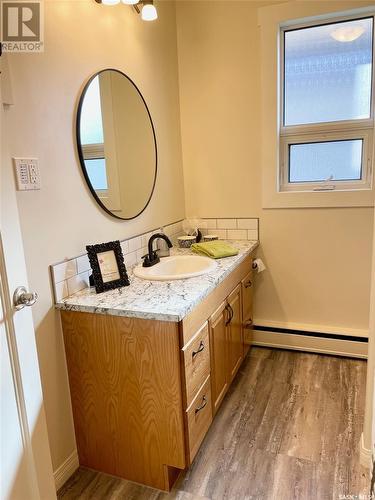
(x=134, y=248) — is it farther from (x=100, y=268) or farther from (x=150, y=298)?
(x=150, y=298)

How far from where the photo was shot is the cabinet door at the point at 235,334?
209 cm

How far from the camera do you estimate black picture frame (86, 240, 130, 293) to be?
1.65 meters

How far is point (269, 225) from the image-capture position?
2623 mm

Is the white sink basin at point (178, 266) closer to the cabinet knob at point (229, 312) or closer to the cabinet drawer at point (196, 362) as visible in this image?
the cabinet knob at point (229, 312)

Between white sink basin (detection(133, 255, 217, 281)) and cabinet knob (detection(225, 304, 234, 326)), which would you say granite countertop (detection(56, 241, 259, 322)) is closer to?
white sink basin (detection(133, 255, 217, 281))

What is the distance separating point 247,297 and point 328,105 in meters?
1.36

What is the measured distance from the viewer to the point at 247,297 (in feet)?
8.16

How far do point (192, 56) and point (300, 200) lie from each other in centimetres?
124

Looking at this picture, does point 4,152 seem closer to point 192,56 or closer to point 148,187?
point 148,187

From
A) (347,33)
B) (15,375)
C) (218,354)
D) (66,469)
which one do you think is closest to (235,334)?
(218,354)

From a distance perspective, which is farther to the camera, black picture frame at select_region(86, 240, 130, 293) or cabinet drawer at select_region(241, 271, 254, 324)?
cabinet drawer at select_region(241, 271, 254, 324)

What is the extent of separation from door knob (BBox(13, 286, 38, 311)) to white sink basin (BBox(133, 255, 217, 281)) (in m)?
0.70

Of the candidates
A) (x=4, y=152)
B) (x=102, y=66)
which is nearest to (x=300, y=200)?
(x=102, y=66)

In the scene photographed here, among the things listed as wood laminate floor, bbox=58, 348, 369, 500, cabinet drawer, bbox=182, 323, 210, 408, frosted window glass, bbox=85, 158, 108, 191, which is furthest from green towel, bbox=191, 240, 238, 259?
wood laminate floor, bbox=58, 348, 369, 500
